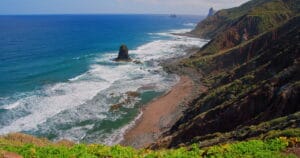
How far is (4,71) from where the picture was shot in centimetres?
7050

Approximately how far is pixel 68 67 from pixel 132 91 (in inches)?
1093

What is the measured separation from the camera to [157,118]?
44.2 meters

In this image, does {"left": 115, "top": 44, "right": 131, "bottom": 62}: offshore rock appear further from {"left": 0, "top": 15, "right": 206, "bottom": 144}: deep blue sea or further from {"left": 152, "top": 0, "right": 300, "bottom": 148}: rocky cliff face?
{"left": 152, "top": 0, "right": 300, "bottom": 148}: rocky cliff face

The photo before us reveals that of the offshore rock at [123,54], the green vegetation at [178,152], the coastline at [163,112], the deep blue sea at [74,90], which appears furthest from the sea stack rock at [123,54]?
the green vegetation at [178,152]

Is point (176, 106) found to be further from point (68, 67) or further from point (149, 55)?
point (149, 55)

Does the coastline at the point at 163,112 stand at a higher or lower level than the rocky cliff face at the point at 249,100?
lower

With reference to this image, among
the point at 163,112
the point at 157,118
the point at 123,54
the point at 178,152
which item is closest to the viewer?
the point at 178,152

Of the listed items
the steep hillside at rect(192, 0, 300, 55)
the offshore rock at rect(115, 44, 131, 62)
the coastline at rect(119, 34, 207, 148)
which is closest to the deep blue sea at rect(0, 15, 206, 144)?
the coastline at rect(119, 34, 207, 148)

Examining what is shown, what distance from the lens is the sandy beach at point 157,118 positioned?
37594mm

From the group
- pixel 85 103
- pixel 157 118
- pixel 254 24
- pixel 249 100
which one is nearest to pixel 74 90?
pixel 85 103

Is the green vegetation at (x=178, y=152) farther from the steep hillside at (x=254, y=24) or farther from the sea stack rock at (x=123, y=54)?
the sea stack rock at (x=123, y=54)

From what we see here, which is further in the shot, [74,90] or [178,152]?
[74,90]

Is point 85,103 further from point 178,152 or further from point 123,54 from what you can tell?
point 123,54

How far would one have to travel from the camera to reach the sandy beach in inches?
1480
